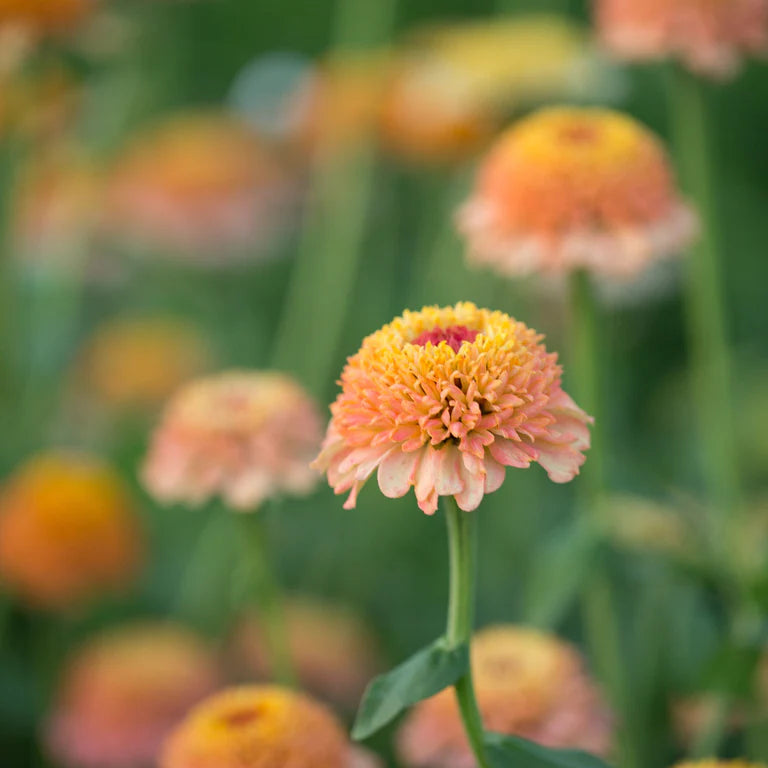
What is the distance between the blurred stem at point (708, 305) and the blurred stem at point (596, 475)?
0.36 ft

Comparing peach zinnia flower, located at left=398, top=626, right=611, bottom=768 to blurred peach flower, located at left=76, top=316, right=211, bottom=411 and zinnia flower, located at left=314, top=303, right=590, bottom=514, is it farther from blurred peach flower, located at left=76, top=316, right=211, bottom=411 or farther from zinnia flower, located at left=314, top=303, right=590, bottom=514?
blurred peach flower, located at left=76, top=316, right=211, bottom=411

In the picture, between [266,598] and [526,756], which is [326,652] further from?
[526,756]

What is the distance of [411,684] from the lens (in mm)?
479

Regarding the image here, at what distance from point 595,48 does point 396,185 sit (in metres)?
0.35

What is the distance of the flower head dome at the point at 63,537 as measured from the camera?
1.02 meters

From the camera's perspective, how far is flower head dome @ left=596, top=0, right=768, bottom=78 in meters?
0.85

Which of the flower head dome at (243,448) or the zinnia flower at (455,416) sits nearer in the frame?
the zinnia flower at (455,416)

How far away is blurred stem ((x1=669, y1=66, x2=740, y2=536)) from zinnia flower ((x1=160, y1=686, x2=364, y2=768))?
382 mm

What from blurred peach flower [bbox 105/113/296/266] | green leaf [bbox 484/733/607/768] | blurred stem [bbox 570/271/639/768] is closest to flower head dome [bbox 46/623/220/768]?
blurred stem [bbox 570/271/639/768]

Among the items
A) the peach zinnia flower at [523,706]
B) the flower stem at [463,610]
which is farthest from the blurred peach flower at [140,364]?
the flower stem at [463,610]

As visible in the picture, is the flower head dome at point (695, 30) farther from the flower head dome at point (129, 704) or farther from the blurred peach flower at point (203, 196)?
the blurred peach flower at point (203, 196)

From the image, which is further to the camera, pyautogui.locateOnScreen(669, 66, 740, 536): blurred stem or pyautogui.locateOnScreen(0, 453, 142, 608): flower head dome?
pyautogui.locateOnScreen(0, 453, 142, 608): flower head dome

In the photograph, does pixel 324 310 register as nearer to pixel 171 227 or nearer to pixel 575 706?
pixel 171 227

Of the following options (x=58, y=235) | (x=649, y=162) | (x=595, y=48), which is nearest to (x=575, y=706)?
(x=649, y=162)
